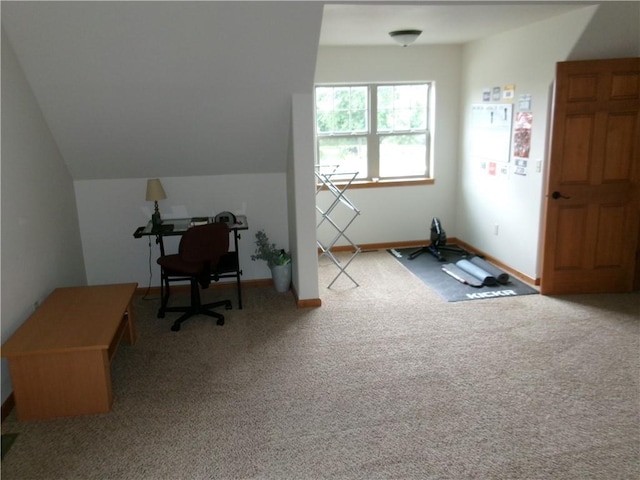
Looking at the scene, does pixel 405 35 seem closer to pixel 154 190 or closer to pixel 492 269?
pixel 492 269

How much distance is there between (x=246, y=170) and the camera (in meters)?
4.87

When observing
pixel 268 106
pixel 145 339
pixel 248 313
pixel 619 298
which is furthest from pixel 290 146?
pixel 619 298

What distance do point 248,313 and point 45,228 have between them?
1.70m

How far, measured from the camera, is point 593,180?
174 inches

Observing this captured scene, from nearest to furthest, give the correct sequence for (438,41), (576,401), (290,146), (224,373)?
(576,401)
(224,373)
(290,146)
(438,41)

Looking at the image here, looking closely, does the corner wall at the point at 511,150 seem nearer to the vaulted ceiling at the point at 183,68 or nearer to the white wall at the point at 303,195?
the vaulted ceiling at the point at 183,68

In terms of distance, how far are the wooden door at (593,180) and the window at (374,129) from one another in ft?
6.85

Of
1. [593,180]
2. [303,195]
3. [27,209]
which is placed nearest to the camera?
[27,209]

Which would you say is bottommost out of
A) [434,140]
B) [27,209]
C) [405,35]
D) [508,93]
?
[27,209]

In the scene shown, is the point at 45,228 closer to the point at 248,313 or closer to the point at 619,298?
the point at 248,313

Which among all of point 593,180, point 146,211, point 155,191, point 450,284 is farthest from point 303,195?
point 593,180

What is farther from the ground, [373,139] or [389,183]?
[373,139]

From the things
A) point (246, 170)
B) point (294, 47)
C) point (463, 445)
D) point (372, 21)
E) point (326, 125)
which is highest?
point (372, 21)

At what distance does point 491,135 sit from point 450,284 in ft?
5.47
